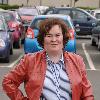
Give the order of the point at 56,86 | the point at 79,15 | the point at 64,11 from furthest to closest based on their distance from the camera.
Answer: the point at 64,11 < the point at 79,15 < the point at 56,86

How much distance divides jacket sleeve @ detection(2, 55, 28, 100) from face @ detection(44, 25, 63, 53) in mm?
214

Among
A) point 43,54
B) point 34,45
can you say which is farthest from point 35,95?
point 34,45

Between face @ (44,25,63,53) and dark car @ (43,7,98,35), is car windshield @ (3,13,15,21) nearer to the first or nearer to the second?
dark car @ (43,7,98,35)

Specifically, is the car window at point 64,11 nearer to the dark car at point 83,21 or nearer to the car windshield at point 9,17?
the dark car at point 83,21

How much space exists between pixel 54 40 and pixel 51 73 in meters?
0.25

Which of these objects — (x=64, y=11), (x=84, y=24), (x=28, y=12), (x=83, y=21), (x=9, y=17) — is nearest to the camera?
(x=9, y=17)

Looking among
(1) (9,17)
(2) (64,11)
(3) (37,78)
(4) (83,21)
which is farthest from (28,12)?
(3) (37,78)

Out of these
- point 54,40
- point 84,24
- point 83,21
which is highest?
point 54,40

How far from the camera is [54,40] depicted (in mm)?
3758

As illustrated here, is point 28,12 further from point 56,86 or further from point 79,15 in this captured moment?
point 56,86

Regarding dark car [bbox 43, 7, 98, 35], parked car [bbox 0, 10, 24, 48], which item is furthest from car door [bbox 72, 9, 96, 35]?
parked car [bbox 0, 10, 24, 48]

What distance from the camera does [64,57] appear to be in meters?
3.83

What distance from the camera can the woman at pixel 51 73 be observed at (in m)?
3.68

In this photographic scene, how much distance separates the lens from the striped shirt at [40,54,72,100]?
3.67 metres
